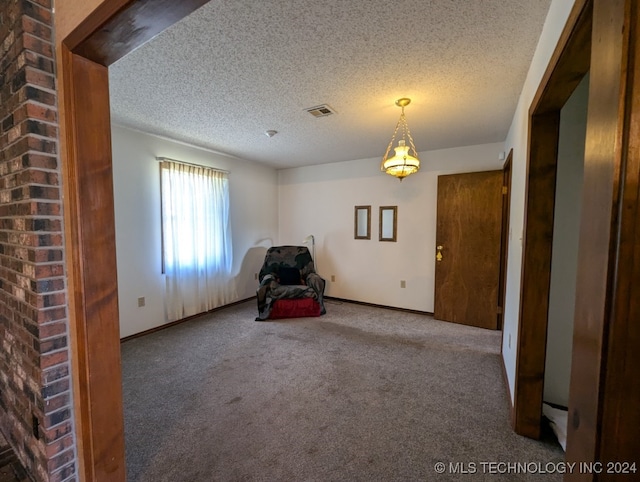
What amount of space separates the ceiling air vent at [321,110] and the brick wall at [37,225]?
68.4 inches

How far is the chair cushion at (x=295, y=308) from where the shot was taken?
3.81 m

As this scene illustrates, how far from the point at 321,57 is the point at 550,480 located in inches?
105

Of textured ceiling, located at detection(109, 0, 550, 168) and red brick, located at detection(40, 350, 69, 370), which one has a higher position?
textured ceiling, located at detection(109, 0, 550, 168)

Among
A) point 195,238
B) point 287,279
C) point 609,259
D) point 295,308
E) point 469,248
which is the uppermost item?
point 609,259

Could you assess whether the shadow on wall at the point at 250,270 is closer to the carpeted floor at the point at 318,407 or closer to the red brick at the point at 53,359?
the carpeted floor at the point at 318,407

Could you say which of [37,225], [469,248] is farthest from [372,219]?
[37,225]

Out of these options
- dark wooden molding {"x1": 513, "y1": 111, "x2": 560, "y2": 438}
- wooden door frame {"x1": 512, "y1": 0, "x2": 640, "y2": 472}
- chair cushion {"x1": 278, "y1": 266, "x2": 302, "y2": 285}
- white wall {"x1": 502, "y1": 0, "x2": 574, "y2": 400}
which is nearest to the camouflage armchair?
chair cushion {"x1": 278, "y1": 266, "x2": 302, "y2": 285}

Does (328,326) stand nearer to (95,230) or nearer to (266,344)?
(266,344)

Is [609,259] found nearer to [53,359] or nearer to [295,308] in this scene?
[53,359]

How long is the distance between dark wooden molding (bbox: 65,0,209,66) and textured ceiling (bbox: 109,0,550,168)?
510 mm

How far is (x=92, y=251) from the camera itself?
115 cm

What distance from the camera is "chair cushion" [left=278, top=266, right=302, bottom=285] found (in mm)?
4301

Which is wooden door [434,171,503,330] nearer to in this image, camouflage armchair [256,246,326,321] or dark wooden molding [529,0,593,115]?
camouflage armchair [256,246,326,321]

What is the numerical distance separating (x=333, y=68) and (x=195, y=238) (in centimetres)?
285
